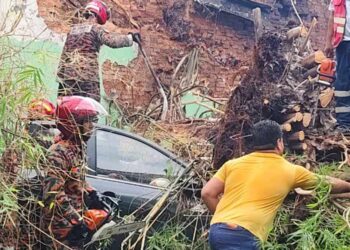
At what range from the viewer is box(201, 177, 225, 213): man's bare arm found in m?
4.05

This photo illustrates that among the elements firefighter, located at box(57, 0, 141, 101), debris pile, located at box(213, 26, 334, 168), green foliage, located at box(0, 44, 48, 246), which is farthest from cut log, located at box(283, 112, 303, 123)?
green foliage, located at box(0, 44, 48, 246)

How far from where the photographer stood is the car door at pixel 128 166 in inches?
195

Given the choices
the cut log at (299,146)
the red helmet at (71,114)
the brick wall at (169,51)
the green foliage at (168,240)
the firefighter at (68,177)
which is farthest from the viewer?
the brick wall at (169,51)

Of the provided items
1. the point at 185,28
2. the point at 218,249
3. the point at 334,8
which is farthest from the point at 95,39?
the point at 185,28

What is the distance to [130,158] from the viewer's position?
527 cm

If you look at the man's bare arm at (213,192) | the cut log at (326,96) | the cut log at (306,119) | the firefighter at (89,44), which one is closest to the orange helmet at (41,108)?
the firefighter at (89,44)

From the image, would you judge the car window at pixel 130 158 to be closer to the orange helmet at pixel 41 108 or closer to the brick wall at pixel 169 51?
the orange helmet at pixel 41 108

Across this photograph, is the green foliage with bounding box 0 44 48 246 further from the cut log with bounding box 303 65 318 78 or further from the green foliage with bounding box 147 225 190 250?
the cut log with bounding box 303 65 318 78

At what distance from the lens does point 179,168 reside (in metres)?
5.20

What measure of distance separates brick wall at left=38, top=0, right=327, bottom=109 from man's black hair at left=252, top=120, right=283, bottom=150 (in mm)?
6232

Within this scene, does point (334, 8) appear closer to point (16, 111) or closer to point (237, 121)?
point (237, 121)

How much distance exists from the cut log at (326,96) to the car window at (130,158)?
4.25ft

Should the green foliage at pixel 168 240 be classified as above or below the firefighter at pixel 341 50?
below

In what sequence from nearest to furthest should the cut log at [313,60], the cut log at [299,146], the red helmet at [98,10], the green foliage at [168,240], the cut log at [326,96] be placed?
the green foliage at [168,240]
the cut log at [299,146]
the cut log at [326,96]
the cut log at [313,60]
the red helmet at [98,10]
